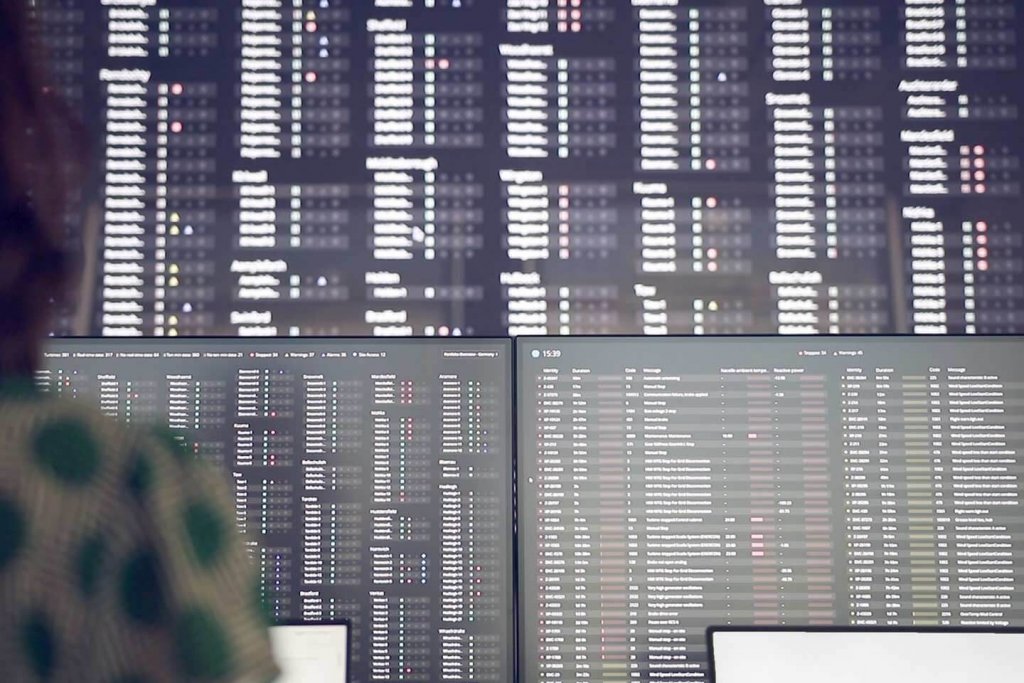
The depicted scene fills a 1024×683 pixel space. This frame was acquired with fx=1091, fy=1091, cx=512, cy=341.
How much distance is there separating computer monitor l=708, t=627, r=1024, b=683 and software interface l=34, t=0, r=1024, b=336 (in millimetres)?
707

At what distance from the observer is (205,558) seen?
12.3 inches

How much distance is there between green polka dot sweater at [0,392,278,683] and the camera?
0.30 metres

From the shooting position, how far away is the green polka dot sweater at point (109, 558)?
299 mm

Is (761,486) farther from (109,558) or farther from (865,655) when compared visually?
(109,558)

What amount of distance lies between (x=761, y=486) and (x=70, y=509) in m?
2.11

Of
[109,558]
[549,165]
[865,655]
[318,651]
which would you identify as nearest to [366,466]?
[318,651]

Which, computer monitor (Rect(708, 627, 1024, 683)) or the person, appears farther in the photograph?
computer monitor (Rect(708, 627, 1024, 683))

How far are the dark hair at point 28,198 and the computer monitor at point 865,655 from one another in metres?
1.84

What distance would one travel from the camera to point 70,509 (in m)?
0.30

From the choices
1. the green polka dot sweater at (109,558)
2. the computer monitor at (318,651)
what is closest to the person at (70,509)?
the green polka dot sweater at (109,558)

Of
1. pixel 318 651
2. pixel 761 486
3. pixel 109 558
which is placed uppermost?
pixel 109 558

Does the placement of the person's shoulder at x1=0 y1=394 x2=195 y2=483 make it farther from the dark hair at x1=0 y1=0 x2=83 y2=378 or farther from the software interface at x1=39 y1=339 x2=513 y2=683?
the software interface at x1=39 y1=339 x2=513 y2=683

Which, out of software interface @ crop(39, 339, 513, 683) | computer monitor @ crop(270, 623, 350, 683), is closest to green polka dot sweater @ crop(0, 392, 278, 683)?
computer monitor @ crop(270, 623, 350, 683)

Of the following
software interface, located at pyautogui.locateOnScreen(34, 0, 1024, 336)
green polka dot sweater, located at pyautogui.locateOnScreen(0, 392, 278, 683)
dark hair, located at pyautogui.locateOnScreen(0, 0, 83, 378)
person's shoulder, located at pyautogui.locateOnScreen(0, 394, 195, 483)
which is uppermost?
software interface, located at pyautogui.locateOnScreen(34, 0, 1024, 336)
